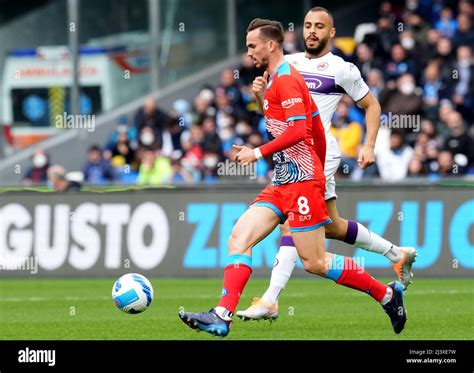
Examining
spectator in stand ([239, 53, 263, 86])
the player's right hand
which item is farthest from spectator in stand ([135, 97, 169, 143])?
the player's right hand

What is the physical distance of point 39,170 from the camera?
73.6ft

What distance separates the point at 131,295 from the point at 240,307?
255 cm

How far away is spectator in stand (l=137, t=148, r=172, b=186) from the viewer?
2062 cm

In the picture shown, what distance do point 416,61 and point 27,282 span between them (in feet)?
24.9

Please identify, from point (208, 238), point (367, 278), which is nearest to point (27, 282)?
point (208, 238)

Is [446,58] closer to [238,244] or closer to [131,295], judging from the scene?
[131,295]

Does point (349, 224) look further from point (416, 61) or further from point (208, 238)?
point (416, 61)

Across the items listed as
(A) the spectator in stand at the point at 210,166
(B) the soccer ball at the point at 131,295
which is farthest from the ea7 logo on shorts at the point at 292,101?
(A) the spectator in stand at the point at 210,166

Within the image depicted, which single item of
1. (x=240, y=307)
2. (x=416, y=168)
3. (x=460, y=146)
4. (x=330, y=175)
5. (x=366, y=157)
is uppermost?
(x=366, y=157)

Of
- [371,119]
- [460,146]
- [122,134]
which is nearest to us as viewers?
[371,119]

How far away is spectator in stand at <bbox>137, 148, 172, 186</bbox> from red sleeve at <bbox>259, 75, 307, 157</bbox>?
11.0 meters

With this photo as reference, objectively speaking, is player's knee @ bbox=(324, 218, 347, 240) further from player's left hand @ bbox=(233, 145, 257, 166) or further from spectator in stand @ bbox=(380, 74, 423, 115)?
spectator in stand @ bbox=(380, 74, 423, 115)

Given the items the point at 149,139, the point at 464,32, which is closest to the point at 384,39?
the point at 464,32

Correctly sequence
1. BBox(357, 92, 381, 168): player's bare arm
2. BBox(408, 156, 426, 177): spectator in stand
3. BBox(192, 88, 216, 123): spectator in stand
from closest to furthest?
BBox(357, 92, 381, 168): player's bare arm < BBox(408, 156, 426, 177): spectator in stand < BBox(192, 88, 216, 123): spectator in stand
